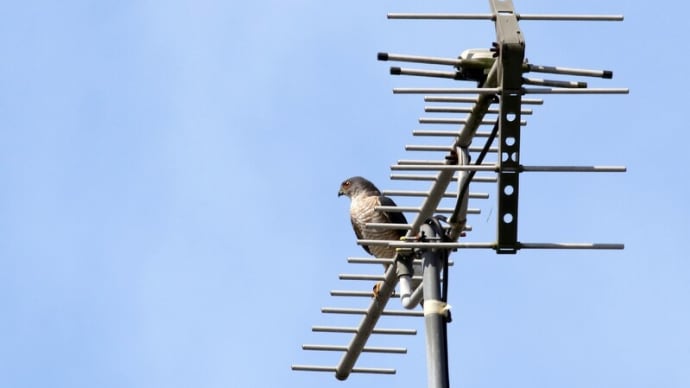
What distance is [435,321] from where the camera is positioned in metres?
7.48

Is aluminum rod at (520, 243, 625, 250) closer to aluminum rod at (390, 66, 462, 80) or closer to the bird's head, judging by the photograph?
aluminum rod at (390, 66, 462, 80)

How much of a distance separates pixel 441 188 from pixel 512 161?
106 centimetres

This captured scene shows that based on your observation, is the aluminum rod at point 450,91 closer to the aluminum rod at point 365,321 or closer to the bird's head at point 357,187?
the aluminum rod at point 365,321

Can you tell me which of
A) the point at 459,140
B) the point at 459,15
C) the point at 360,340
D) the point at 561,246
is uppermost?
the point at 459,15

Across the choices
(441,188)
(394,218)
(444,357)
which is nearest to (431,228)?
(441,188)

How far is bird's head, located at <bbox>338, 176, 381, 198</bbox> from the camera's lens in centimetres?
1370

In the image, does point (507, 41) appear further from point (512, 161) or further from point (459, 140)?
point (459, 140)

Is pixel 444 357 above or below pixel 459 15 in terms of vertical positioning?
below

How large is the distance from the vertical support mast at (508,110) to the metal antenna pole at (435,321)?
1.30 feet

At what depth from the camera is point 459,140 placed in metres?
8.26

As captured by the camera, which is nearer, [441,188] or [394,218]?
[441,188]

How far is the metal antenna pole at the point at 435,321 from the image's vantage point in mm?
7328

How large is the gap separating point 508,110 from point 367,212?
19.6 ft

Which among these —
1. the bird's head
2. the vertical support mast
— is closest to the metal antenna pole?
the vertical support mast
